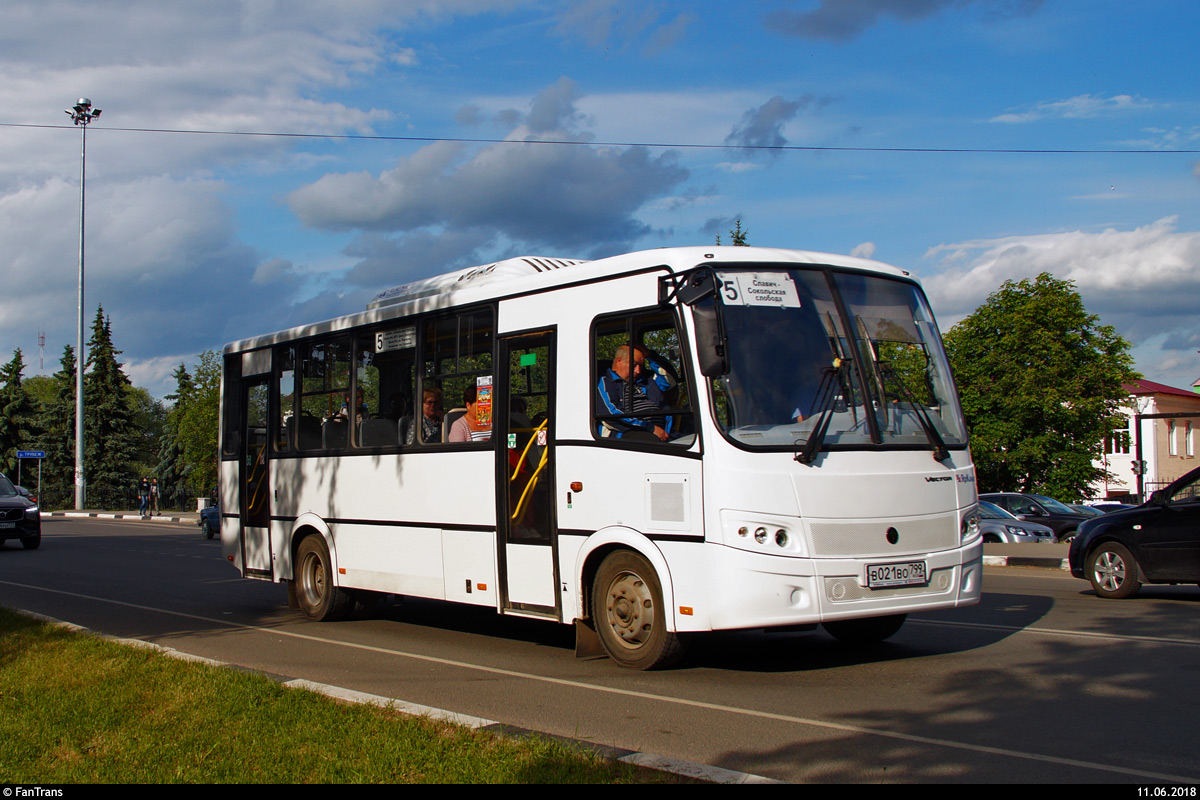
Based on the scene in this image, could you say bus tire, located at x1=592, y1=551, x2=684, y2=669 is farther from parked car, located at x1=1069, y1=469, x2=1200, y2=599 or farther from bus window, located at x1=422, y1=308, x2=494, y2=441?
parked car, located at x1=1069, y1=469, x2=1200, y2=599

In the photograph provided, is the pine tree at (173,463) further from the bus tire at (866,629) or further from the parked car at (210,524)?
the bus tire at (866,629)

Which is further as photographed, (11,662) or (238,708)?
(11,662)

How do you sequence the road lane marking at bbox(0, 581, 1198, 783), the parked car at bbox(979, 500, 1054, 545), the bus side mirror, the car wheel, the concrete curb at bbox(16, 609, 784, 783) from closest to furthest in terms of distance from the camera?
the concrete curb at bbox(16, 609, 784, 783), the road lane marking at bbox(0, 581, 1198, 783), the bus side mirror, the car wheel, the parked car at bbox(979, 500, 1054, 545)

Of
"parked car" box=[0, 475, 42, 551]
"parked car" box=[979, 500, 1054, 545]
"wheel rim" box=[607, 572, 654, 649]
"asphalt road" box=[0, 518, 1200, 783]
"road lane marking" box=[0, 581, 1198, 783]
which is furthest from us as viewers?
"parked car" box=[0, 475, 42, 551]

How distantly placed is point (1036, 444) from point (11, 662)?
141 ft

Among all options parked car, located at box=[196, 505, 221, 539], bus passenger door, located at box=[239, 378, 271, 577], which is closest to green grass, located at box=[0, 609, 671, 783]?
bus passenger door, located at box=[239, 378, 271, 577]

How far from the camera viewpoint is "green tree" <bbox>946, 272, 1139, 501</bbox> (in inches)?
1796

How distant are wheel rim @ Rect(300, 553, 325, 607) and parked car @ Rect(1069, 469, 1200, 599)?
28.9ft

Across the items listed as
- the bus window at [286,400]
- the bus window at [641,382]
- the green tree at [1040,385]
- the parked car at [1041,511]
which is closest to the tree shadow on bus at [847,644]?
the bus window at [641,382]

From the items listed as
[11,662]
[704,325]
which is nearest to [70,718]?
[11,662]

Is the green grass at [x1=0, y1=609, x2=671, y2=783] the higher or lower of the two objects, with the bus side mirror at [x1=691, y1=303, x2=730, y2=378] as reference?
lower

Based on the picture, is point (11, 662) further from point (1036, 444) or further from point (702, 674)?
point (1036, 444)

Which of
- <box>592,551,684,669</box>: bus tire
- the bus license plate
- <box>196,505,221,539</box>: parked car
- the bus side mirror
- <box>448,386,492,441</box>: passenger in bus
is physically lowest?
<box>196,505,221,539</box>: parked car

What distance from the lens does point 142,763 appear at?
5418mm
